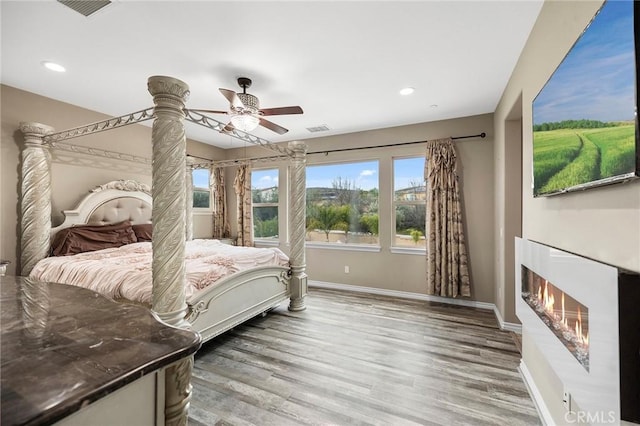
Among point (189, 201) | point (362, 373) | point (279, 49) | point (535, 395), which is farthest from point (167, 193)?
point (189, 201)

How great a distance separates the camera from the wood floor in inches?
71.7

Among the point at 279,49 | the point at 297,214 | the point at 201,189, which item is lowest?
the point at 297,214

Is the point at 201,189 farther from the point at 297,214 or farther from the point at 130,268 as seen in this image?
the point at 130,268

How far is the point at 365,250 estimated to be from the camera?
4.62 m

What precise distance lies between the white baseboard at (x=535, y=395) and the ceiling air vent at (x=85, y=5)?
387 cm

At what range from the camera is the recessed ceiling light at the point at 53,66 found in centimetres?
256

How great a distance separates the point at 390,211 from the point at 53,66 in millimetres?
4351

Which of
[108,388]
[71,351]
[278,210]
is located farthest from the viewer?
[278,210]

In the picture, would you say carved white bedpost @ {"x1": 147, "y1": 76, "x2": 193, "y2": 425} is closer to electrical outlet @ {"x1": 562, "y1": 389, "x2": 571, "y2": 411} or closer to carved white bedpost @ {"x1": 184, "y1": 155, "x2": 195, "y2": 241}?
electrical outlet @ {"x1": 562, "y1": 389, "x2": 571, "y2": 411}

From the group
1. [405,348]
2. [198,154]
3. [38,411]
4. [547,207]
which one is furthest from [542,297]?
[198,154]

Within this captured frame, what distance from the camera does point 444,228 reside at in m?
3.87

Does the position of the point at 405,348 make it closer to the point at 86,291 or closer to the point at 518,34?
the point at 86,291

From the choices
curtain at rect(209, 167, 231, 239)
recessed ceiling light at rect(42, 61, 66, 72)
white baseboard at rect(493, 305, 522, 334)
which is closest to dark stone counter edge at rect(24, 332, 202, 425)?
recessed ceiling light at rect(42, 61, 66, 72)

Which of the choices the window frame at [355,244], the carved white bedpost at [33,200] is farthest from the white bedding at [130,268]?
the window frame at [355,244]
